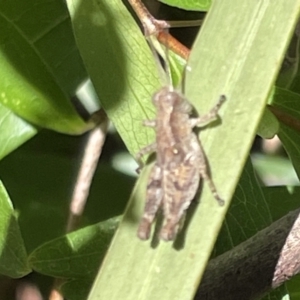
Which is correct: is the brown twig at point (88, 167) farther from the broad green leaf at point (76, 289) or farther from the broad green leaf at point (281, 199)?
the broad green leaf at point (281, 199)

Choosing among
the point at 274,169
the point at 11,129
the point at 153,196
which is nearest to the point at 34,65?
the point at 11,129

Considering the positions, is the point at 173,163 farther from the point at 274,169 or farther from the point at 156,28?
the point at 274,169

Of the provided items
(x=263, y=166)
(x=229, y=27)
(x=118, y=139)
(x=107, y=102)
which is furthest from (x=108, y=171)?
(x=229, y=27)

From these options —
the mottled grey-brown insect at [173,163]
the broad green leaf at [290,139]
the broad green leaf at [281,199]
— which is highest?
the mottled grey-brown insect at [173,163]

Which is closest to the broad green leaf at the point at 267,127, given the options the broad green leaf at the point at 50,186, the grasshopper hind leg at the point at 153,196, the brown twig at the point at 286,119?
the brown twig at the point at 286,119

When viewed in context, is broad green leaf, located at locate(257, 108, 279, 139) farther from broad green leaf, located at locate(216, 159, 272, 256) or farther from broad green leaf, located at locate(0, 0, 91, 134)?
broad green leaf, located at locate(0, 0, 91, 134)

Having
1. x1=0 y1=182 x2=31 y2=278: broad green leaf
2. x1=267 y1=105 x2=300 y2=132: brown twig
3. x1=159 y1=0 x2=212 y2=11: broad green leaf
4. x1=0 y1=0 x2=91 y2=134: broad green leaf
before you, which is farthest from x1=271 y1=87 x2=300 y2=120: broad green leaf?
x1=0 y1=182 x2=31 y2=278: broad green leaf
